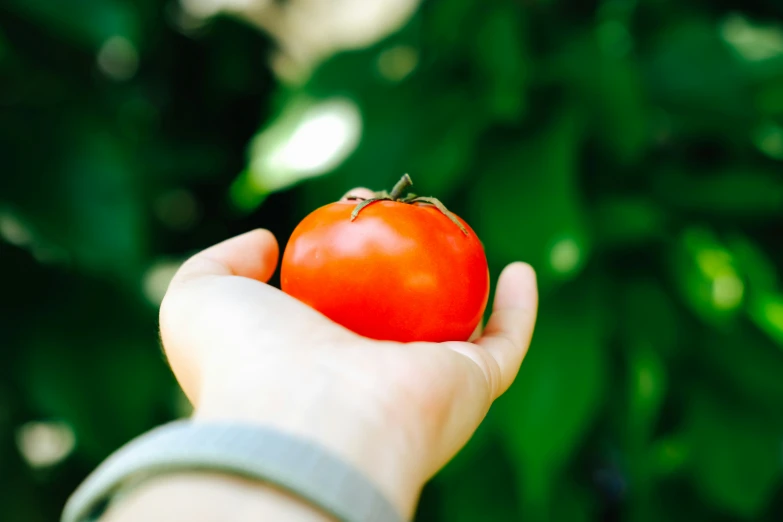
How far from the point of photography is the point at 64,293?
146 cm

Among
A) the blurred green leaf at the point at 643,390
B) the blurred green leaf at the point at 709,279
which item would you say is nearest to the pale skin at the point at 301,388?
the blurred green leaf at the point at 643,390

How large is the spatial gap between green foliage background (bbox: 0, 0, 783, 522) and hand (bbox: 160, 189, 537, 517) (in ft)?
1.91

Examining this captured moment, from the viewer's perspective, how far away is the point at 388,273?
73 centimetres

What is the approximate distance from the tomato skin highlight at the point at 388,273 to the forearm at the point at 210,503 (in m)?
0.30

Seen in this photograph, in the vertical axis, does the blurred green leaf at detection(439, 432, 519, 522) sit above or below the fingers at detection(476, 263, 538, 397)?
below

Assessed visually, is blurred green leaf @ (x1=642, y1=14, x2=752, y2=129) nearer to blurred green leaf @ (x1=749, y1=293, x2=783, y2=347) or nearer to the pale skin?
blurred green leaf @ (x1=749, y1=293, x2=783, y2=347)

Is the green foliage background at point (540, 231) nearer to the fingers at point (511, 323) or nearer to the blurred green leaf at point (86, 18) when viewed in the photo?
the blurred green leaf at point (86, 18)

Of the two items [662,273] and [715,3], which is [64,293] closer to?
[662,273]

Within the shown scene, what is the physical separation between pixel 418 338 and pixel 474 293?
3.2 inches

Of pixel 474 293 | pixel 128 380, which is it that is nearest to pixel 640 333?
pixel 474 293

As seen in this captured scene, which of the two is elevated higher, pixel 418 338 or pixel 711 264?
pixel 418 338

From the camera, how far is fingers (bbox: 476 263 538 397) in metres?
0.83

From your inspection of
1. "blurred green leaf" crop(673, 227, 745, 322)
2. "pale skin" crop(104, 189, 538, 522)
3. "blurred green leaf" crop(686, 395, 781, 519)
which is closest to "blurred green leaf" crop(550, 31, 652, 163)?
"blurred green leaf" crop(673, 227, 745, 322)

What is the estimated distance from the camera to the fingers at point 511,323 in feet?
2.71
